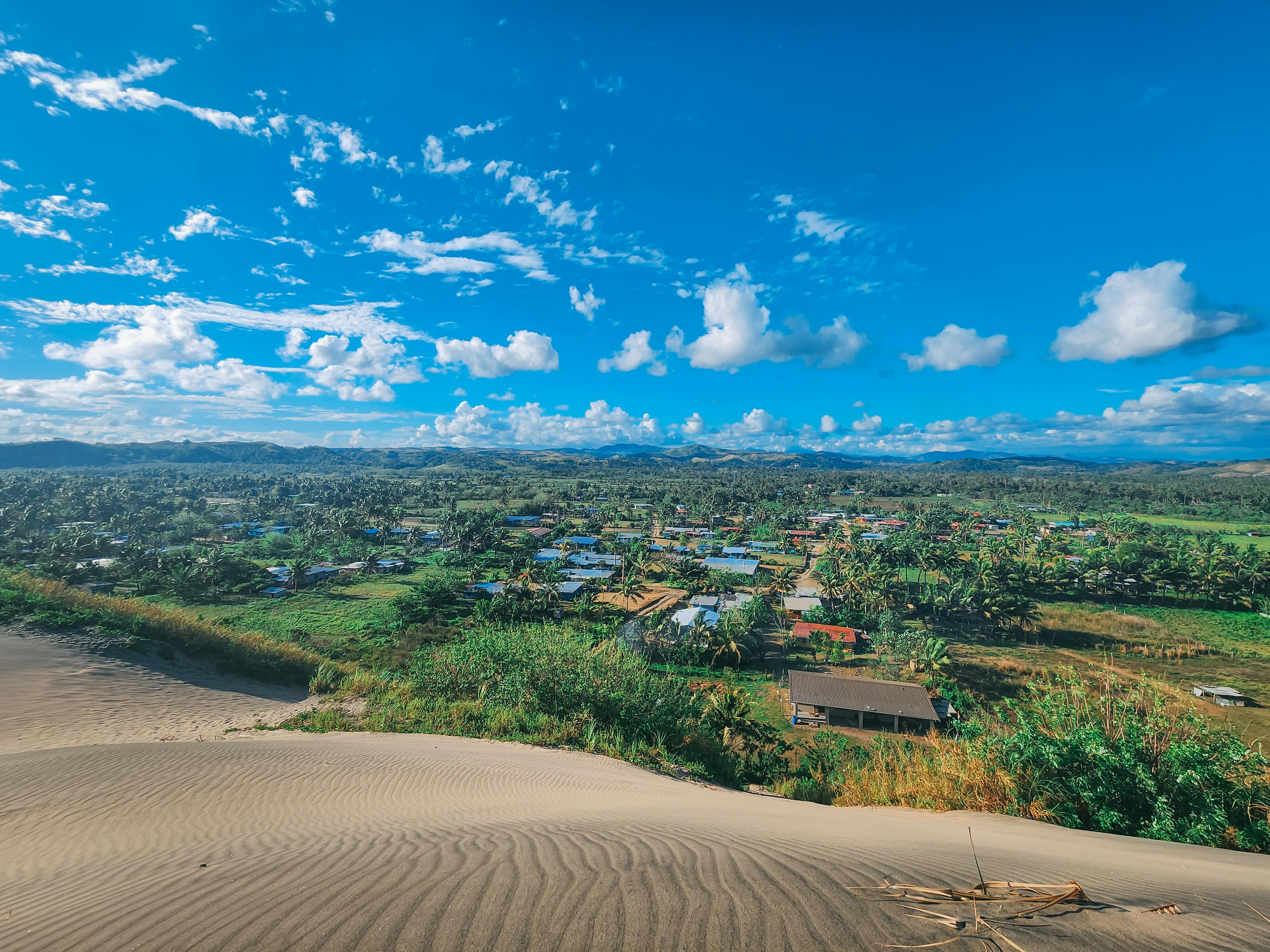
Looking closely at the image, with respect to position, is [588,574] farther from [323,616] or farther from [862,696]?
[862,696]

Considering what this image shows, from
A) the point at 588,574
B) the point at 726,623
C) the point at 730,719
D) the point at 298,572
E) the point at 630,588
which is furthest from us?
the point at 588,574

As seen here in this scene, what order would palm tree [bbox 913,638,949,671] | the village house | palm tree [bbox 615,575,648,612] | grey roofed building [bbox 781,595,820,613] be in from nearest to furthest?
1. palm tree [bbox 913,638,949,671]
2. the village house
3. grey roofed building [bbox 781,595,820,613]
4. palm tree [bbox 615,575,648,612]

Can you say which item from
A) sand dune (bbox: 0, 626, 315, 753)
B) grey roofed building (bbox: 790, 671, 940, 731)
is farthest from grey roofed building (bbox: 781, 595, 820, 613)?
sand dune (bbox: 0, 626, 315, 753)

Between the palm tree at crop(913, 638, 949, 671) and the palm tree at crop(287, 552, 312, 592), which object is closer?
the palm tree at crop(913, 638, 949, 671)

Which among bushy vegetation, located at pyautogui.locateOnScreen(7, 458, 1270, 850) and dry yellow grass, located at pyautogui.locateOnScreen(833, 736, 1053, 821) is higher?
dry yellow grass, located at pyautogui.locateOnScreen(833, 736, 1053, 821)

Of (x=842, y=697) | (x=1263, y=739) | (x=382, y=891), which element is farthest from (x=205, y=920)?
(x=1263, y=739)

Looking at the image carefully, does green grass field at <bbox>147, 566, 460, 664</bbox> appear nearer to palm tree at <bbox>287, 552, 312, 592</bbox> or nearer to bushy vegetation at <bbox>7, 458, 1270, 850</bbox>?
bushy vegetation at <bbox>7, 458, 1270, 850</bbox>

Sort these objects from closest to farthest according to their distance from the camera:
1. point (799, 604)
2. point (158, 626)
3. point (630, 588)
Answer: point (158, 626)
point (630, 588)
point (799, 604)

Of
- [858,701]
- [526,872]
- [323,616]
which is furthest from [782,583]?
[526,872]

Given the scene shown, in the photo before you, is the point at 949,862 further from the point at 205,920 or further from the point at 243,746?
the point at 243,746
